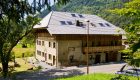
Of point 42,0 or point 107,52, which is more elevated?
point 42,0

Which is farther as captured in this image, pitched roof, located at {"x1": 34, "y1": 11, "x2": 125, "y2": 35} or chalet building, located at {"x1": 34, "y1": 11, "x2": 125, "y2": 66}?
chalet building, located at {"x1": 34, "y1": 11, "x2": 125, "y2": 66}

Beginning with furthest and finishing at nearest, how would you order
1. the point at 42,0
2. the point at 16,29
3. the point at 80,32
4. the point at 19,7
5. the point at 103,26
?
the point at 103,26, the point at 80,32, the point at 16,29, the point at 19,7, the point at 42,0

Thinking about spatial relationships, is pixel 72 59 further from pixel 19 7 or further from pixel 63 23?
pixel 19 7

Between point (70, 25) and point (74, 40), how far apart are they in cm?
298

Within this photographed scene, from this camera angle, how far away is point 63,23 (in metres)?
46.2

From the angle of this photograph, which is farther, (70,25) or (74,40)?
(70,25)

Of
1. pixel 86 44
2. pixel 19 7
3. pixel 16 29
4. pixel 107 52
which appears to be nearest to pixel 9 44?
pixel 16 29

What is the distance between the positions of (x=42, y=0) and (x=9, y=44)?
2808 cm

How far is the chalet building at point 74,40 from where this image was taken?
44.1 meters

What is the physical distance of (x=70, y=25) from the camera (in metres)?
46.3

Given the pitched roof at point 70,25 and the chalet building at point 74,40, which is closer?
the pitched roof at point 70,25

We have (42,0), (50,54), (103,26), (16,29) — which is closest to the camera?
(42,0)

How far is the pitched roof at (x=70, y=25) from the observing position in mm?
43938

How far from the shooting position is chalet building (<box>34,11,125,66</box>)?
44.1 metres
